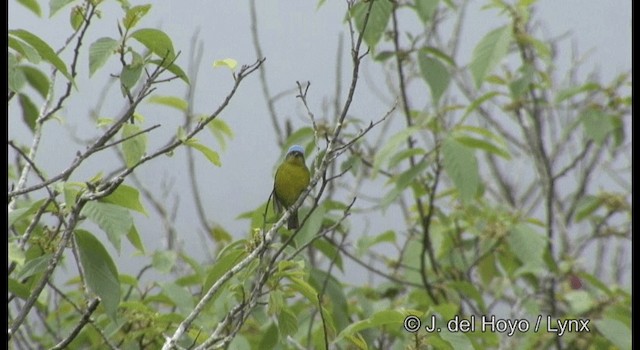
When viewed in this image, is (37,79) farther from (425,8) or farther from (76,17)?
(425,8)

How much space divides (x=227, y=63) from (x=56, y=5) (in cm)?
37

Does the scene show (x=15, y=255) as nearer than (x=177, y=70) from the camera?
Yes

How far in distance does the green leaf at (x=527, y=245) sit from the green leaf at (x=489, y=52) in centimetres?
65

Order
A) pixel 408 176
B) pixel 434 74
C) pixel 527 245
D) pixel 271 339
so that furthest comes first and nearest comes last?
pixel 527 245 < pixel 408 176 < pixel 434 74 < pixel 271 339

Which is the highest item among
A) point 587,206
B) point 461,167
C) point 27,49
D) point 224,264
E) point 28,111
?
point 587,206

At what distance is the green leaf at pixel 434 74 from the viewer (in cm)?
269

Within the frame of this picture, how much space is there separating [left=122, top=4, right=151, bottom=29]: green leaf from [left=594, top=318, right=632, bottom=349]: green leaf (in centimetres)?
188

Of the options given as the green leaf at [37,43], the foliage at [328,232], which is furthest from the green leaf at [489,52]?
the green leaf at [37,43]

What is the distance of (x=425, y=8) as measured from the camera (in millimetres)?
2436

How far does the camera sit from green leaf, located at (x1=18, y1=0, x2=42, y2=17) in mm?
1931

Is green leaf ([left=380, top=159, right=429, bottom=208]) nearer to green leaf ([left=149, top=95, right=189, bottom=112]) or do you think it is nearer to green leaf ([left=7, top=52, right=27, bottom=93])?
green leaf ([left=149, top=95, right=189, bottom=112])

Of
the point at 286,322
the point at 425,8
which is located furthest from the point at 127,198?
the point at 425,8
